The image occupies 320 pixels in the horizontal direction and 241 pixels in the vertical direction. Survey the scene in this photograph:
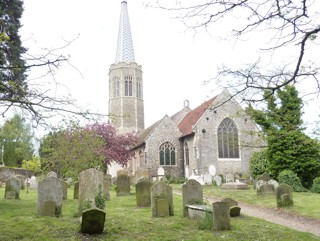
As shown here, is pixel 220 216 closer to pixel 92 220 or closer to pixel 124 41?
pixel 92 220

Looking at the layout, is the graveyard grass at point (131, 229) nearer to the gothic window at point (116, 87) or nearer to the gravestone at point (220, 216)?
the gravestone at point (220, 216)

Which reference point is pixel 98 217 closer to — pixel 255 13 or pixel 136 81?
pixel 255 13

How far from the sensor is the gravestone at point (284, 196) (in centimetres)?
1274

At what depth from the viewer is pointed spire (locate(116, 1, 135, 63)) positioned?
5244cm

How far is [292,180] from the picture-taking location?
63.2 feet

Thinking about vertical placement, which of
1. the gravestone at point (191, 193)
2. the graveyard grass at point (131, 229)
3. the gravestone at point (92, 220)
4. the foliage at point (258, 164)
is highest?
the foliage at point (258, 164)

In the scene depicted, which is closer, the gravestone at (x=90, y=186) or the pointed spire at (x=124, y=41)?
the gravestone at (x=90, y=186)

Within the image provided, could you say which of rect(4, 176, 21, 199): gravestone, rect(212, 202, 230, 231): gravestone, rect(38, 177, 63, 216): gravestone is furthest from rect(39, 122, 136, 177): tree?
rect(212, 202, 230, 231): gravestone

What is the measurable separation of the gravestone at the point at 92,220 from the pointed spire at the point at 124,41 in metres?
46.1

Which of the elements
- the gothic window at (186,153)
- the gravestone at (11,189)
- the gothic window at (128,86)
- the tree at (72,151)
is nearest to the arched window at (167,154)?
the gothic window at (186,153)

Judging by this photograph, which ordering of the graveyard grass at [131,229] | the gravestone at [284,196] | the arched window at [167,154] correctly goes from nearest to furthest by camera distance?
the graveyard grass at [131,229], the gravestone at [284,196], the arched window at [167,154]

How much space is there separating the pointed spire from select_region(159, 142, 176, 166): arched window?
22738 mm

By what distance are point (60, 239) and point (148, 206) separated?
5.55 m

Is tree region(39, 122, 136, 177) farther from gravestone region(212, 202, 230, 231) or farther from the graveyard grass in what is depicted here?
gravestone region(212, 202, 230, 231)
